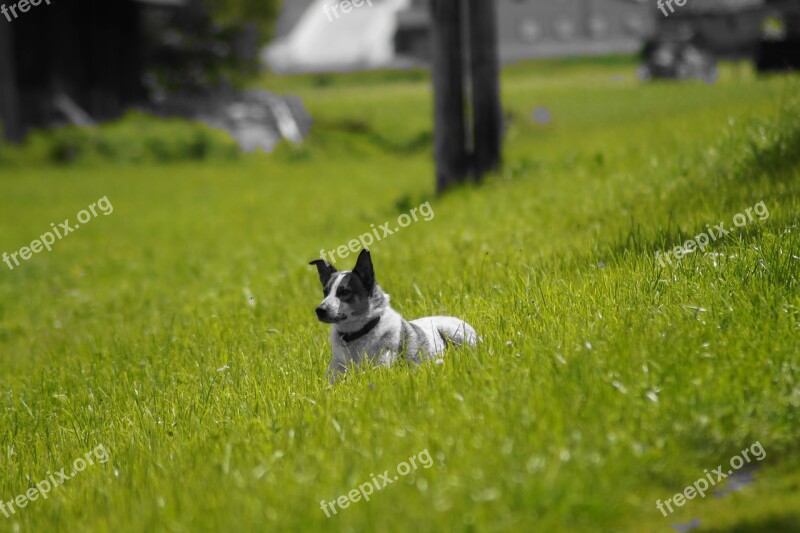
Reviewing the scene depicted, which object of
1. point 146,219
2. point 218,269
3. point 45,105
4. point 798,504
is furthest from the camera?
point 45,105

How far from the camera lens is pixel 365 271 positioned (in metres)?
5.30

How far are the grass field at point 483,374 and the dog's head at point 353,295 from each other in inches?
15.4

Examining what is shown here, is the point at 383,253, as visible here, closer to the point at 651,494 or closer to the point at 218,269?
the point at 218,269

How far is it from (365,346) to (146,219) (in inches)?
525

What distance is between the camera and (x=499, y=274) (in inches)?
281

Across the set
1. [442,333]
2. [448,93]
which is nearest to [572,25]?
[448,93]

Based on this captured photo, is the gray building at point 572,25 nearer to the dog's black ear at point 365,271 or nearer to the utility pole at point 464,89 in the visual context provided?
the utility pole at point 464,89

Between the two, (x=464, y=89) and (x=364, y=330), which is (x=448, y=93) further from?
(x=364, y=330)

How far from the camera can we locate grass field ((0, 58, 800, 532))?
376 centimetres

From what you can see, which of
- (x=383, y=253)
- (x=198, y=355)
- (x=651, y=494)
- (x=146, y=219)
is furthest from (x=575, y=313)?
(x=146, y=219)

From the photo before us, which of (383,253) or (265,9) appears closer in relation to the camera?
(383,253)

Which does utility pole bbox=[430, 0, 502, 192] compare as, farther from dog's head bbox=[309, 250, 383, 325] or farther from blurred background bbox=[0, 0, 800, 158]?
blurred background bbox=[0, 0, 800, 158]

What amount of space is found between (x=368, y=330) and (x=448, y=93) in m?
8.00

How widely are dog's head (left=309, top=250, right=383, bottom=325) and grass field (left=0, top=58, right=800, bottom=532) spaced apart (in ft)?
1.29
